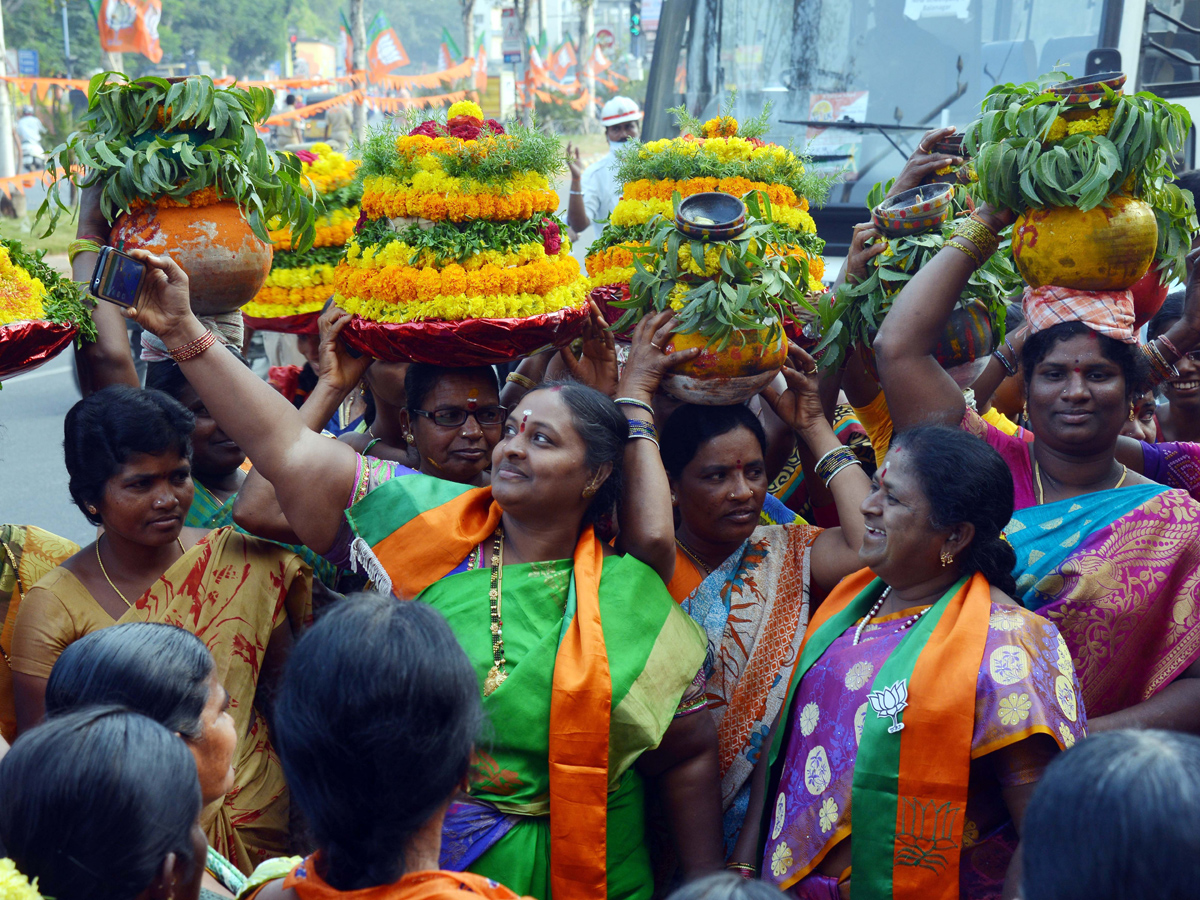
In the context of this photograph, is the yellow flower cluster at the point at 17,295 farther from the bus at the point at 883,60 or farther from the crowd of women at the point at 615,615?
the bus at the point at 883,60

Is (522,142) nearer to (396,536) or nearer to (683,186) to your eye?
(683,186)

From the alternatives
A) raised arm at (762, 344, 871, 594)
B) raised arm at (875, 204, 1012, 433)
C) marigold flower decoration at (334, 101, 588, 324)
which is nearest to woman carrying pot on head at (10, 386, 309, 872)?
marigold flower decoration at (334, 101, 588, 324)

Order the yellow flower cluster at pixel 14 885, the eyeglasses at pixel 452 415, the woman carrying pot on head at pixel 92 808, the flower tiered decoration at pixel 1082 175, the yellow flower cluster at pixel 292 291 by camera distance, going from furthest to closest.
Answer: the yellow flower cluster at pixel 292 291 < the eyeglasses at pixel 452 415 < the flower tiered decoration at pixel 1082 175 < the woman carrying pot on head at pixel 92 808 < the yellow flower cluster at pixel 14 885

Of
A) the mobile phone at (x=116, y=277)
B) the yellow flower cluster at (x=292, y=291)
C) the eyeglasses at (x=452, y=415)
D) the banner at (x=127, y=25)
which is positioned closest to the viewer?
the mobile phone at (x=116, y=277)

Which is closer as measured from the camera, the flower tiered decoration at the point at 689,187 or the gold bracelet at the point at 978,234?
the gold bracelet at the point at 978,234

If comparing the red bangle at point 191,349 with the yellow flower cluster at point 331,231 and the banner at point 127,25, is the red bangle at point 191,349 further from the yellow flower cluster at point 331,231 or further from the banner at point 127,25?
the banner at point 127,25

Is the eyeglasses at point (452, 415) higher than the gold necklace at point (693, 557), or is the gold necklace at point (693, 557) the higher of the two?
the eyeglasses at point (452, 415)

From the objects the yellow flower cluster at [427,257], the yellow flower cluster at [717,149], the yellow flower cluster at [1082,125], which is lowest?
the yellow flower cluster at [427,257]

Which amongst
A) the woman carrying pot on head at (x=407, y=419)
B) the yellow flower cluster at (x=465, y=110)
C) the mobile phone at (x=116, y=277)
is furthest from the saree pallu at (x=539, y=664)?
the yellow flower cluster at (x=465, y=110)

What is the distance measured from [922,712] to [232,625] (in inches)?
71.2

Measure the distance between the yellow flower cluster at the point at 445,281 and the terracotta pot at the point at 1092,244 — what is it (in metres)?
1.35

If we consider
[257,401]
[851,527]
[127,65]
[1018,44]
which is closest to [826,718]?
[851,527]

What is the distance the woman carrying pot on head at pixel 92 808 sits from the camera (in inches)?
62.1

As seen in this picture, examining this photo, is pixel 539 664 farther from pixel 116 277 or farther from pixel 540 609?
pixel 116 277
